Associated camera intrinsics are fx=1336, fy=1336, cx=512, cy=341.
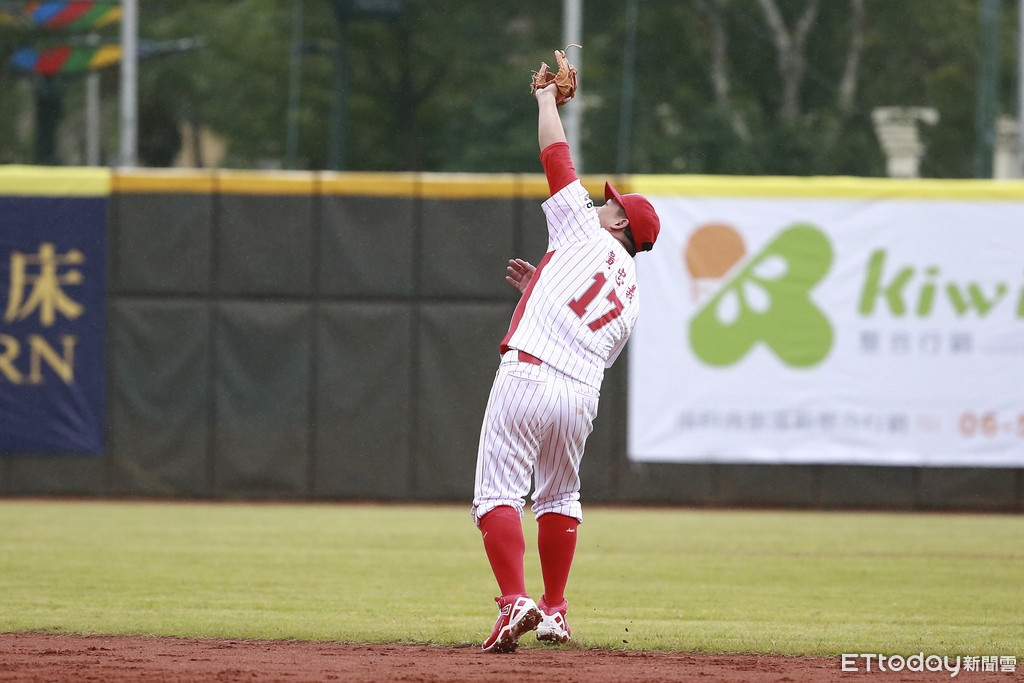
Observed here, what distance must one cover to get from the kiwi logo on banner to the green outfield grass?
1444mm

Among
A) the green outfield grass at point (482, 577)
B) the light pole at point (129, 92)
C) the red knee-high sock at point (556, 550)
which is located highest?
the light pole at point (129, 92)

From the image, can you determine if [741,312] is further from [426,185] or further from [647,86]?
[647,86]

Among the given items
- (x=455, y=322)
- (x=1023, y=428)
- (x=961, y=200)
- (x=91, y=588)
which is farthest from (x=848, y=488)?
(x=91, y=588)

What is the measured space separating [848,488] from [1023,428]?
61.5 inches

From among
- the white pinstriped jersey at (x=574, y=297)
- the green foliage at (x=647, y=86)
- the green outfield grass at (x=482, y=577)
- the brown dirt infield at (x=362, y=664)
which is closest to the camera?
the brown dirt infield at (x=362, y=664)

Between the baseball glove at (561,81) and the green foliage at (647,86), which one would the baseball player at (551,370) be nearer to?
the baseball glove at (561,81)

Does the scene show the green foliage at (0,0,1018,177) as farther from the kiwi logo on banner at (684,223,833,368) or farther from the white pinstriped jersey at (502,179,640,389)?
the white pinstriped jersey at (502,179,640,389)

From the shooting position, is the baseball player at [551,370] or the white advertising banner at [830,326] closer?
the baseball player at [551,370]

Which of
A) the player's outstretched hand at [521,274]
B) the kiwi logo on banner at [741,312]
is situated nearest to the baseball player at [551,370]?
the player's outstretched hand at [521,274]

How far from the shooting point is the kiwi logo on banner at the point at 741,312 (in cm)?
1155

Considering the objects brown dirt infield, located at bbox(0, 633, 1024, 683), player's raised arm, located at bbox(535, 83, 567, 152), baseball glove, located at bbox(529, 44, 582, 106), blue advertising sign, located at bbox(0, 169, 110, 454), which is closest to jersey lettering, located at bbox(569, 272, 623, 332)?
player's raised arm, located at bbox(535, 83, 567, 152)

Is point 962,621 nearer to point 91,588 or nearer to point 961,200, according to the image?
point 91,588

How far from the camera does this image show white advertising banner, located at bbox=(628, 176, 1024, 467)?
453 inches

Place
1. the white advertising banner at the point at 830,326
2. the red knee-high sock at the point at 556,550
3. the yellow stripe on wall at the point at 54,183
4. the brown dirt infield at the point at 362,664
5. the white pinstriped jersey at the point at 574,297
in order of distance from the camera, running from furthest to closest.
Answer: the yellow stripe on wall at the point at 54,183 → the white advertising banner at the point at 830,326 → the red knee-high sock at the point at 556,550 → the white pinstriped jersey at the point at 574,297 → the brown dirt infield at the point at 362,664
